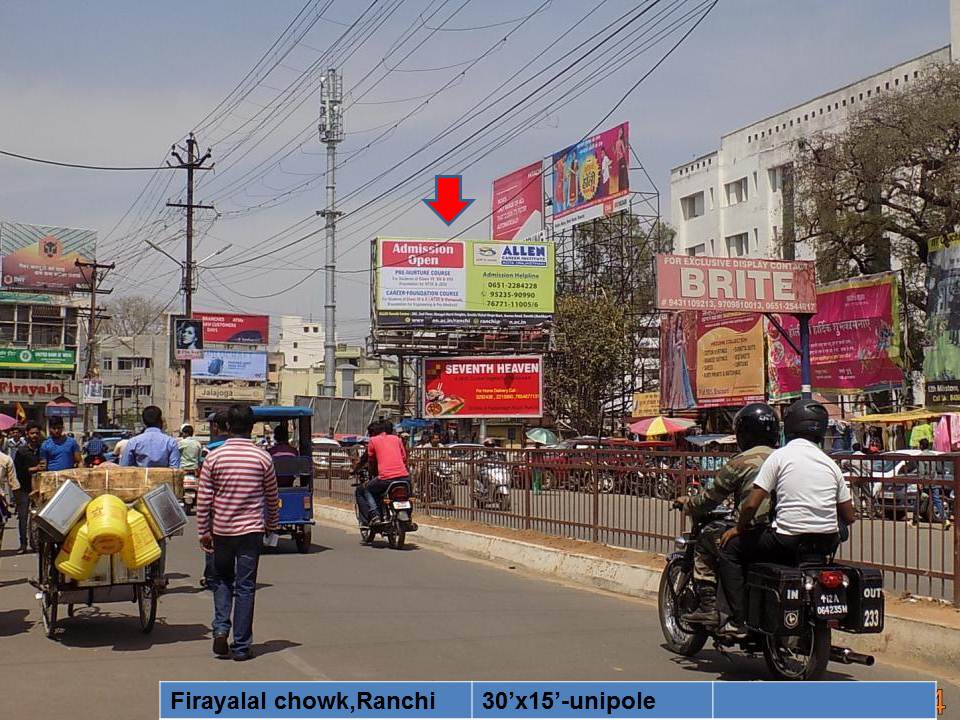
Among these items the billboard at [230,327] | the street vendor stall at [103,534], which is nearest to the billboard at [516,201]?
the billboard at [230,327]

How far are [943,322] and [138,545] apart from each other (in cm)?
2357

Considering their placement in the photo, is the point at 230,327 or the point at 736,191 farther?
the point at 230,327

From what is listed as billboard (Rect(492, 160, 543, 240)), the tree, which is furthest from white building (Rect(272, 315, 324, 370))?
billboard (Rect(492, 160, 543, 240))

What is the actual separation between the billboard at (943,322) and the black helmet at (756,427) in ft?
70.1

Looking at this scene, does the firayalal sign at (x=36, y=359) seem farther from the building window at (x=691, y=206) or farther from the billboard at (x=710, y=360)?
the billboard at (x=710, y=360)

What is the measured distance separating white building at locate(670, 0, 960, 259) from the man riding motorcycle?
36.6 meters

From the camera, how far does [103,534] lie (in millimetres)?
8539

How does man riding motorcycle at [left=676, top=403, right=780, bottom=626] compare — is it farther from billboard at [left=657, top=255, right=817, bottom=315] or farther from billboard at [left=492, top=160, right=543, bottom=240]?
billboard at [left=492, top=160, right=543, bottom=240]

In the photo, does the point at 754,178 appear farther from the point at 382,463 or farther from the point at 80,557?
the point at 80,557

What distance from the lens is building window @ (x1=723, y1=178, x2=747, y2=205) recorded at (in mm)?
58156

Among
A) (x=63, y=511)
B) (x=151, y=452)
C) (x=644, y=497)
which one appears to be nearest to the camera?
(x=63, y=511)

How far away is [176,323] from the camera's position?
49250 millimetres

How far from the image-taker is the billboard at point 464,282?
181ft

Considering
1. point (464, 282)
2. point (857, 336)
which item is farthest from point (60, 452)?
point (464, 282)
